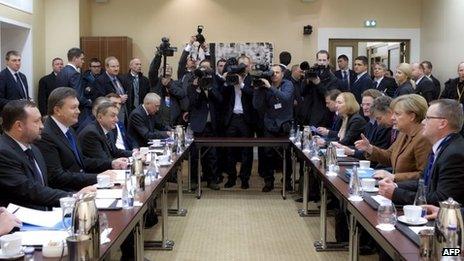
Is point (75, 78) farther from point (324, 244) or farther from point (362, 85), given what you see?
point (324, 244)

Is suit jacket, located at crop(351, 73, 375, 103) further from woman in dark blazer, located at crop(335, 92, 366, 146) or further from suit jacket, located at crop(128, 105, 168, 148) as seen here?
suit jacket, located at crop(128, 105, 168, 148)

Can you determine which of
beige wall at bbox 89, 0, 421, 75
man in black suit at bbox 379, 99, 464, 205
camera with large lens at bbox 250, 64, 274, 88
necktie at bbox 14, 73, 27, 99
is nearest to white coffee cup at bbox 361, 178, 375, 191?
man in black suit at bbox 379, 99, 464, 205

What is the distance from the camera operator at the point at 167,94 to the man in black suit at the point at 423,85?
3.27 metres

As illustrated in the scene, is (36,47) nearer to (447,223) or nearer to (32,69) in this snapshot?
(32,69)

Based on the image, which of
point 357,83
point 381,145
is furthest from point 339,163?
point 357,83

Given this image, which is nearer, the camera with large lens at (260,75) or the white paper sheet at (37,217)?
the white paper sheet at (37,217)

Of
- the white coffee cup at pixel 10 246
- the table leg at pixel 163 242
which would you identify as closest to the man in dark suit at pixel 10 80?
the table leg at pixel 163 242

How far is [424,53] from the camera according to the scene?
32.6 ft

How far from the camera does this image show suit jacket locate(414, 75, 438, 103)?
305 inches

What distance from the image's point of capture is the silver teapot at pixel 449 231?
188 centimetres

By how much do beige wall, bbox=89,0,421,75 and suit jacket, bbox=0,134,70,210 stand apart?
7169 millimetres

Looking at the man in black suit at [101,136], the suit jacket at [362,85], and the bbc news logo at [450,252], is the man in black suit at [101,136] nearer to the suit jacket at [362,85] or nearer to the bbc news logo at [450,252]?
the bbc news logo at [450,252]

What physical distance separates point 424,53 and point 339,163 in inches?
254

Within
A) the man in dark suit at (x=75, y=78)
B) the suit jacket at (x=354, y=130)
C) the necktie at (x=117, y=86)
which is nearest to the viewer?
the suit jacket at (x=354, y=130)
